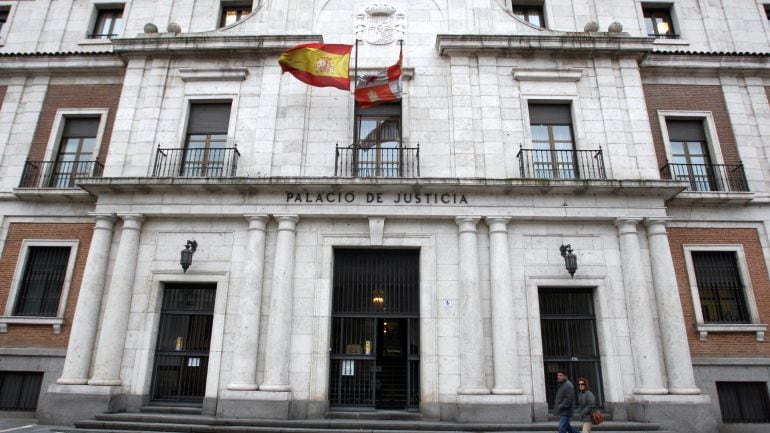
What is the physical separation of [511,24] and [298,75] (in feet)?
22.8

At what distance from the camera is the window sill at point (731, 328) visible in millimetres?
11977

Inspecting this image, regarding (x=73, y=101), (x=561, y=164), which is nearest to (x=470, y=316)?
(x=561, y=164)

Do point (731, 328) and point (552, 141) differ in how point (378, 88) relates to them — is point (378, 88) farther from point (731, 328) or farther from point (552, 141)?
point (731, 328)

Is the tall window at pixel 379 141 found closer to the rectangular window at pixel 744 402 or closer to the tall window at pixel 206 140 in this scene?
the tall window at pixel 206 140

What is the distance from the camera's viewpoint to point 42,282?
13.1 m

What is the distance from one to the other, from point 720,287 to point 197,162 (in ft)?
50.1

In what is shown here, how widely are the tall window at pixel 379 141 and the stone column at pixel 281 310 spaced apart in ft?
8.52

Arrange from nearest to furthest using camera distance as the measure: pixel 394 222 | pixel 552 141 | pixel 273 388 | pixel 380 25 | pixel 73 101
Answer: pixel 273 388 → pixel 394 222 → pixel 552 141 → pixel 380 25 → pixel 73 101

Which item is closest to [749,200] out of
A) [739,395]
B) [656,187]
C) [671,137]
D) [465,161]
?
[671,137]

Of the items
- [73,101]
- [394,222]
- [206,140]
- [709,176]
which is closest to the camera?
[394,222]

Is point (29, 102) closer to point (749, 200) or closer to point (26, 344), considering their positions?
point (26, 344)

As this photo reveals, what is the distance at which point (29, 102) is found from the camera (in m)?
14.9

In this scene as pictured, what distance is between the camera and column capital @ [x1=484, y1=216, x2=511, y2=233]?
38.4ft

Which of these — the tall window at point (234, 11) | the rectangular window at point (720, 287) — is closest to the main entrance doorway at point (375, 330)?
the rectangular window at point (720, 287)
